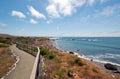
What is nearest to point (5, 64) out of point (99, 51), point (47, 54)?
point (47, 54)

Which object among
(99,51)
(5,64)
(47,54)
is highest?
(47,54)

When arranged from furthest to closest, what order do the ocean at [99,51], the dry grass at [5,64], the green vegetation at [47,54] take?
the ocean at [99,51] → the green vegetation at [47,54] → the dry grass at [5,64]

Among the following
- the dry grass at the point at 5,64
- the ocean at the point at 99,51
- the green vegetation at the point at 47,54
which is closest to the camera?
the dry grass at the point at 5,64

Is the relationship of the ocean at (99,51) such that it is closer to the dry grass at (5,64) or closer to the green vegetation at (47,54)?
the green vegetation at (47,54)

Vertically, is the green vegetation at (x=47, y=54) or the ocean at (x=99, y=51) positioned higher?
the green vegetation at (x=47, y=54)

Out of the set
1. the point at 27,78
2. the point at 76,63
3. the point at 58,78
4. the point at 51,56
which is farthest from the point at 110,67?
the point at 27,78

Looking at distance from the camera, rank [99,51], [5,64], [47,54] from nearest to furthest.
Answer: [5,64], [47,54], [99,51]

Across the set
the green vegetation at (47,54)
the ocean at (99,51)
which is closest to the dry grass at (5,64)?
the green vegetation at (47,54)

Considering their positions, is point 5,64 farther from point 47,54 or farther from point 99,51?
point 99,51

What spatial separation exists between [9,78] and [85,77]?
37.3 feet

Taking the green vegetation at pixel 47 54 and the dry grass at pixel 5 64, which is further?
the green vegetation at pixel 47 54

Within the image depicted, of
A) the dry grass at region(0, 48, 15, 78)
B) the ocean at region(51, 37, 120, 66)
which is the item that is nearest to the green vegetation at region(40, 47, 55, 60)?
the dry grass at region(0, 48, 15, 78)

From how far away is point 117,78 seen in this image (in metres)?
21.1

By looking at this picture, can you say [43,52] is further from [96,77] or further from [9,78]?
[9,78]
